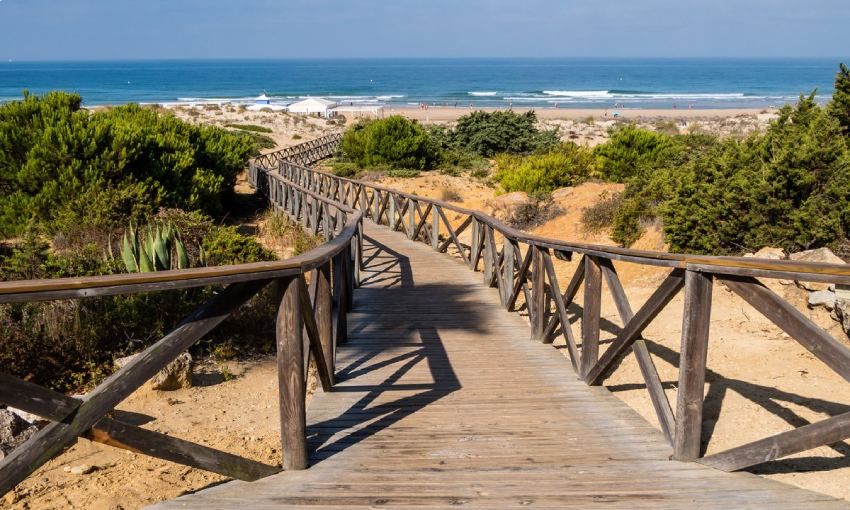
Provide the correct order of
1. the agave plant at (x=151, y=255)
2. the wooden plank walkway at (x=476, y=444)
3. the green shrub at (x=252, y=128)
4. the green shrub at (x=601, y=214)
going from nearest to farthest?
the wooden plank walkway at (x=476, y=444) < the agave plant at (x=151, y=255) < the green shrub at (x=601, y=214) < the green shrub at (x=252, y=128)

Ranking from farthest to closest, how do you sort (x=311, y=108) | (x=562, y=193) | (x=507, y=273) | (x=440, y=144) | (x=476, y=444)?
(x=311, y=108), (x=440, y=144), (x=562, y=193), (x=507, y=273), (x=476, y=444)

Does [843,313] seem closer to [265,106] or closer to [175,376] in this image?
[175,376]

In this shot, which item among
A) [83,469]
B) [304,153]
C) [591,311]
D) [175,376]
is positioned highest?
[591,311]

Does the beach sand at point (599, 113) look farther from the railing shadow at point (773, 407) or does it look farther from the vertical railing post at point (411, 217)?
the railing shadow at point (773, 407)

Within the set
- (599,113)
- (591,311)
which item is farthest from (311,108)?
(591,311)

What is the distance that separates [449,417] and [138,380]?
2096mm

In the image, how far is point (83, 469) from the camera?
14.7ft

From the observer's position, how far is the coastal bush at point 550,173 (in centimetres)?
1936

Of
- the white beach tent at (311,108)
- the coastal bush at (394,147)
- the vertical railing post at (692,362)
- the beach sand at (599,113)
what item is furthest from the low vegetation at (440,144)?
the beach sand at (599,113)

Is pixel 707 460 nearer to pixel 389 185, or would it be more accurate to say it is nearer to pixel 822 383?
pixel 822 383

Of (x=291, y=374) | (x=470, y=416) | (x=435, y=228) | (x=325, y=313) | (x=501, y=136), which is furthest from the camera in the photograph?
(x=501, y=136)

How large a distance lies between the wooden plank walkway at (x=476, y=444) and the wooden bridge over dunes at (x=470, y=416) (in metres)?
0.01

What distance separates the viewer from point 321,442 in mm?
3941

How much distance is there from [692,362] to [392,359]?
276 cm
